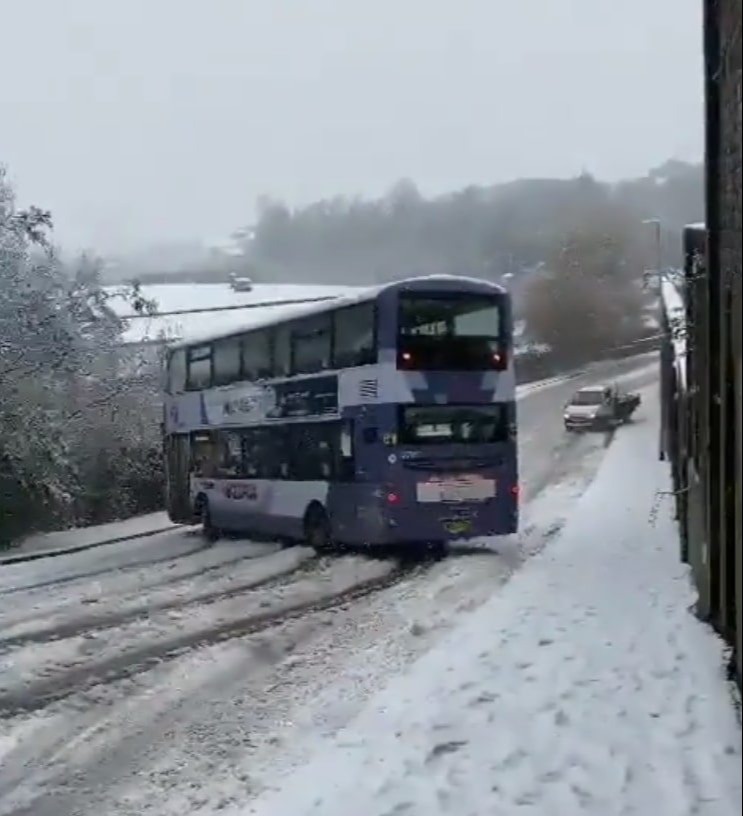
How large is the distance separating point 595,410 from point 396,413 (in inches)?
1136

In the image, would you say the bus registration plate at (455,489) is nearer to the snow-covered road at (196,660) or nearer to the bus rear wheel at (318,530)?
the snow-covered road at (196,660)

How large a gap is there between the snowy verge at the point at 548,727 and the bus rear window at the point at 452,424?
19.9ft

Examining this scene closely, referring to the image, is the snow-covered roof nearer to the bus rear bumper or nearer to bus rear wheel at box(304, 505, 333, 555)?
bus rear wheel at box(304, 505, 333, 555)

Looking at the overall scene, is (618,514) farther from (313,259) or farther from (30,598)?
(313,259)

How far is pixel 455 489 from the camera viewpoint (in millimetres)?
19641

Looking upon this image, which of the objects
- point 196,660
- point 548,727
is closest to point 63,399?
point 196,660

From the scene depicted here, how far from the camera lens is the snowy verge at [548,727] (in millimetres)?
6895

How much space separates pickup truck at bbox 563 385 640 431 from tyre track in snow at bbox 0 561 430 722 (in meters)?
29.6

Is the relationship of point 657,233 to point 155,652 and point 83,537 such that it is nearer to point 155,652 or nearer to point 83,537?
point 83,537

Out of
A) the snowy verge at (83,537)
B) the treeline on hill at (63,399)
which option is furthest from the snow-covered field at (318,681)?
the treeline on hill at (63,399)

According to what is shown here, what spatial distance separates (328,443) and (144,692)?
32.0 ft

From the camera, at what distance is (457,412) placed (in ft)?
63.5

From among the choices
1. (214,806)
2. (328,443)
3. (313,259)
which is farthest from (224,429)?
(313,259)

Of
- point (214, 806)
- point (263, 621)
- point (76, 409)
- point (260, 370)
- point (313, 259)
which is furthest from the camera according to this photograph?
point (313, 259)
